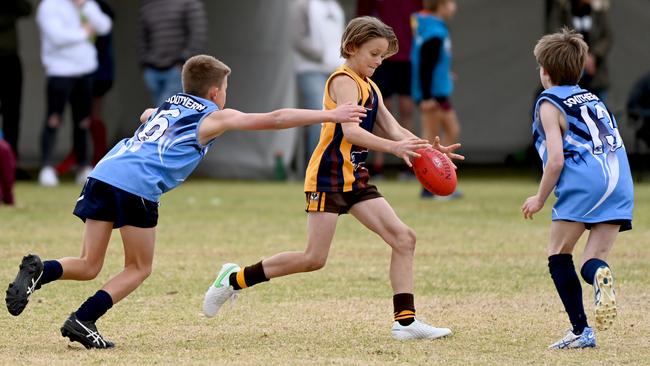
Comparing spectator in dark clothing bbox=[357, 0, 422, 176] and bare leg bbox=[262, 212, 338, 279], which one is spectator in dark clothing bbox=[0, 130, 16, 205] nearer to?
spectator in dark clothing bbox=[357, 0, 422, 176]

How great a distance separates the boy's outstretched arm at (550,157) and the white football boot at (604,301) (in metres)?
0.40

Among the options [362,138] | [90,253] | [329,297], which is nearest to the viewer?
[90,253]

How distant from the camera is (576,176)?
606 cm

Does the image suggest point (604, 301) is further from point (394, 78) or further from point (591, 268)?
point (394, 78)

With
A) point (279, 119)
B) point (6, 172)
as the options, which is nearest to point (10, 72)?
point (6, 172)

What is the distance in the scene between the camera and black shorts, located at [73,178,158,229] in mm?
6109

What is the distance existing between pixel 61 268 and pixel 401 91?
11.0 meters

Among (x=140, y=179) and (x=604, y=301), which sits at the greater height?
(x=140, y=179)

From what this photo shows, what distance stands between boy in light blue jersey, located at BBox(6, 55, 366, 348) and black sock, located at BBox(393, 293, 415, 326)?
99 centimetres

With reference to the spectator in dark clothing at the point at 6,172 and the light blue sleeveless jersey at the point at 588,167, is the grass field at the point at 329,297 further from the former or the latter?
the light blue sleeveless jersey at the point at 588,167

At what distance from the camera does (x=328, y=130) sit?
666 cm

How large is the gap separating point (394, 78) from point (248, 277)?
1024 centimetres

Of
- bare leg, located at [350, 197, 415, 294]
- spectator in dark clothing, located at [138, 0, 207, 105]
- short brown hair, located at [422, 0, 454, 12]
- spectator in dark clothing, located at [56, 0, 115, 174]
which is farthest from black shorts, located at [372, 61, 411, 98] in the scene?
bare leg, located at [350, 197, 415, 294]

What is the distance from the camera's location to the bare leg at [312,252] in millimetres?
6605
